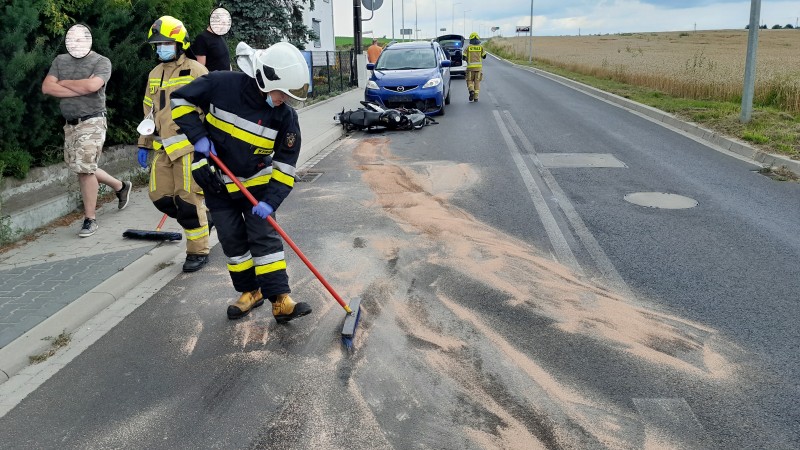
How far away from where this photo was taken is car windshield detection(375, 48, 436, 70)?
17203 millimetres

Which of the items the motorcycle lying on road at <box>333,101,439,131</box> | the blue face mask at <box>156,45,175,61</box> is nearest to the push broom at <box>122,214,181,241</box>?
the blue face mask at <box>156,45,175,61</box>

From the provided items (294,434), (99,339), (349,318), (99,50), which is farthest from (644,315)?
(99,50)

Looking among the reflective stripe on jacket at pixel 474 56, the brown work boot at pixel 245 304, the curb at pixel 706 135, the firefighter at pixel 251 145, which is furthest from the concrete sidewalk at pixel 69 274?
the reflective stripe on jacket at pixel 474 56

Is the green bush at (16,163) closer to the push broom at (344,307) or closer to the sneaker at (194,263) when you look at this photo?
the sneaker at (194,263)

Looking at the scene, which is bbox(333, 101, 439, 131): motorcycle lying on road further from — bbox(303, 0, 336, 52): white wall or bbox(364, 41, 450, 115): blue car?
bbox(303, 0, 336, 52): white wall

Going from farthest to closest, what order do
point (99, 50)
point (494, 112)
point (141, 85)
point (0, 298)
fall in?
point (494, 112) → point (141, 85) → point (99, 50) → point (0, 298)

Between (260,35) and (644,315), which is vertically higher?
(260,35)

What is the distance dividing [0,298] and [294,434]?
2986mm

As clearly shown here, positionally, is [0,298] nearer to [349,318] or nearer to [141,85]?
[349,318]

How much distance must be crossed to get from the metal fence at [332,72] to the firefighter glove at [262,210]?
17.3 meters

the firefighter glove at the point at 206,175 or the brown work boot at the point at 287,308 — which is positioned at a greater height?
the firefighter glove at the point at 206,175

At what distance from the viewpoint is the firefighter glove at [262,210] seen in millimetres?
4352

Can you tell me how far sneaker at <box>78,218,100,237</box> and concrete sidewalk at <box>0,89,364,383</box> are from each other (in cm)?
6

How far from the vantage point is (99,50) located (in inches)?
309
